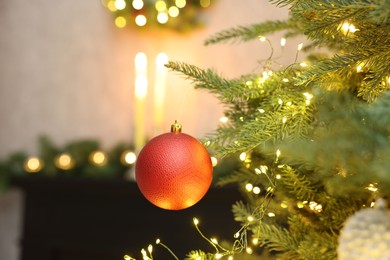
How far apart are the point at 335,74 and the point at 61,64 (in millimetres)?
1797

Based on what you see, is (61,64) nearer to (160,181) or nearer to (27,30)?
(27,30)

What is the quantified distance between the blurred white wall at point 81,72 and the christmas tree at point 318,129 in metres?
1.21

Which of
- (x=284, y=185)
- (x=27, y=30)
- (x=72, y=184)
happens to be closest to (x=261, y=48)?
(x=72, y=184)

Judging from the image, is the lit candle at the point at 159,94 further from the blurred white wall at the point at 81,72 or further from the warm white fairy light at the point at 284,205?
the warm white fairy light at the point at 284,205

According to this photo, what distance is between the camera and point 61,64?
2.30 m

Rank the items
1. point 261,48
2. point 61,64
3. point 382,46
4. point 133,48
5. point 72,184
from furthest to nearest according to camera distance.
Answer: point 61,64, point 133,48, point 72,184, point 261,48, point 382,46

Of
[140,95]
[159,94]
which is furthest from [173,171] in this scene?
[159,94]

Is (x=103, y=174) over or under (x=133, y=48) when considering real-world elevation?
under

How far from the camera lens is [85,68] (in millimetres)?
2246

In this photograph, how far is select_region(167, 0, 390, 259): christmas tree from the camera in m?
0.46

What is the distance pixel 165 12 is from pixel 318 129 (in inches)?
57.5

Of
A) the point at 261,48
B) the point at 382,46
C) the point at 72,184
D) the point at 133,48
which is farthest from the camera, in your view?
the point at 133,48

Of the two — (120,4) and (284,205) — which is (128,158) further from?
(284,205)

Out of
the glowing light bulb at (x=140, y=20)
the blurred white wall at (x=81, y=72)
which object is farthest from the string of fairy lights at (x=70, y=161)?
the glowing light bulb at (x=140, y=20)
